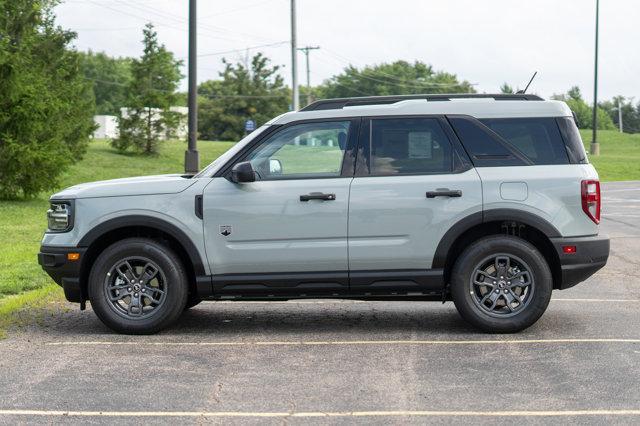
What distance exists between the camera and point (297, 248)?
852 centimetres

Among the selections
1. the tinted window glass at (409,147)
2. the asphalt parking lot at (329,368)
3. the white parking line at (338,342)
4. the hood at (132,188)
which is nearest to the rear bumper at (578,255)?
the asphalt parking lot at (329,368)

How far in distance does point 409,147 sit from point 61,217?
2.95 m

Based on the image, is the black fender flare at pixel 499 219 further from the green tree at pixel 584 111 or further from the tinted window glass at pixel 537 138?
the green tree at pixel 584 111

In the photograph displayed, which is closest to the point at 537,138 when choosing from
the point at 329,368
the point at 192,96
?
the point at 329,368

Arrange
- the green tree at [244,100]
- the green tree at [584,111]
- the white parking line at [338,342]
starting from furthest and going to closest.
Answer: the green tree at [584,111] < the green tree at [244,100] < the white parking line at [338,342]

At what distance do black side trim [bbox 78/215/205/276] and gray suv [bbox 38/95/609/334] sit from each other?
0.04 feet

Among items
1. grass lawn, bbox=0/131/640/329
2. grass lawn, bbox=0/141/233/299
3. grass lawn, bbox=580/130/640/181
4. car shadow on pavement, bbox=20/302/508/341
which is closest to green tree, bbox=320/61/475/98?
grass lawn, bbox=580/130/640/181

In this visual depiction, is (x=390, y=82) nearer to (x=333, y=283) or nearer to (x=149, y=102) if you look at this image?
(x=149, y=102)

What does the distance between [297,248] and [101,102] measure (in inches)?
5156

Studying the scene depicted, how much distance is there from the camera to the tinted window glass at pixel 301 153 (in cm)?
865

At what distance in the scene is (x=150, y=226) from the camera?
862 centimetres

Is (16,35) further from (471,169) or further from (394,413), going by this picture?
(394,413)

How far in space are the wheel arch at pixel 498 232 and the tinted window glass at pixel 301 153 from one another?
42.3 inches

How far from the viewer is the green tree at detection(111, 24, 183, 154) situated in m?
50.3
